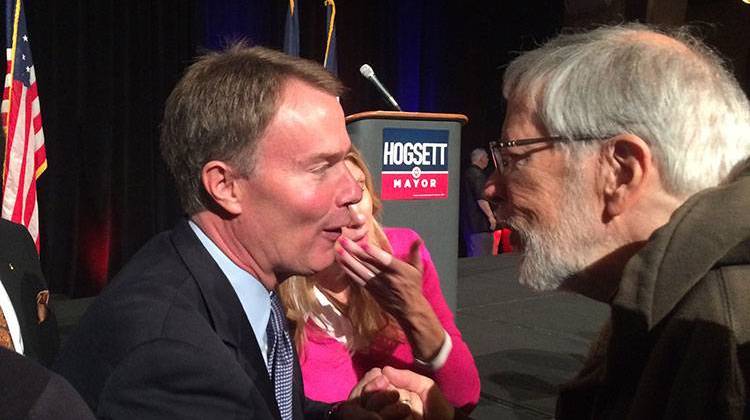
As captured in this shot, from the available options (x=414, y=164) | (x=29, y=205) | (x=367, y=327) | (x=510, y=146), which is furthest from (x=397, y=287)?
(x=29, y=205)

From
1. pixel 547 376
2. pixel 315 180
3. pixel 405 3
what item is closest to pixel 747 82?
pixel 405 3

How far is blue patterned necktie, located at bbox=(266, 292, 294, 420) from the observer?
1.44 meters

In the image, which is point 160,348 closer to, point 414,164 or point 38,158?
point 414,164

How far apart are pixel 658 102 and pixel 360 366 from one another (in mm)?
1245

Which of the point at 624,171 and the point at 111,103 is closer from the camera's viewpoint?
the point at 624,171

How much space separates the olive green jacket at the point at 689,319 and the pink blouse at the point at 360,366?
37.2 inches

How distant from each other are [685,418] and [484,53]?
10.1 metres

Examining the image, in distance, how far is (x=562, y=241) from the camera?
123 centimetres

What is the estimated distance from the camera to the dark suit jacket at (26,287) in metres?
1.78

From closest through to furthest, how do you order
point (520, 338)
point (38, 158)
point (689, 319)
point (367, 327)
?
point (689, 319) → point (367, 327) → point (38, 158) → point (520, 338)

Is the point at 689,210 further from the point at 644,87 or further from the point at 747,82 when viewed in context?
the point at 747,82

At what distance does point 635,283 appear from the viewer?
0.97m

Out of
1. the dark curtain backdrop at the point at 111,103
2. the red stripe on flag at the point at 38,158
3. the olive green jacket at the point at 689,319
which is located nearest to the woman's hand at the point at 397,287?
the olive green jacket at the point at 689,319

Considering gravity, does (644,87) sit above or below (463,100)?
above
